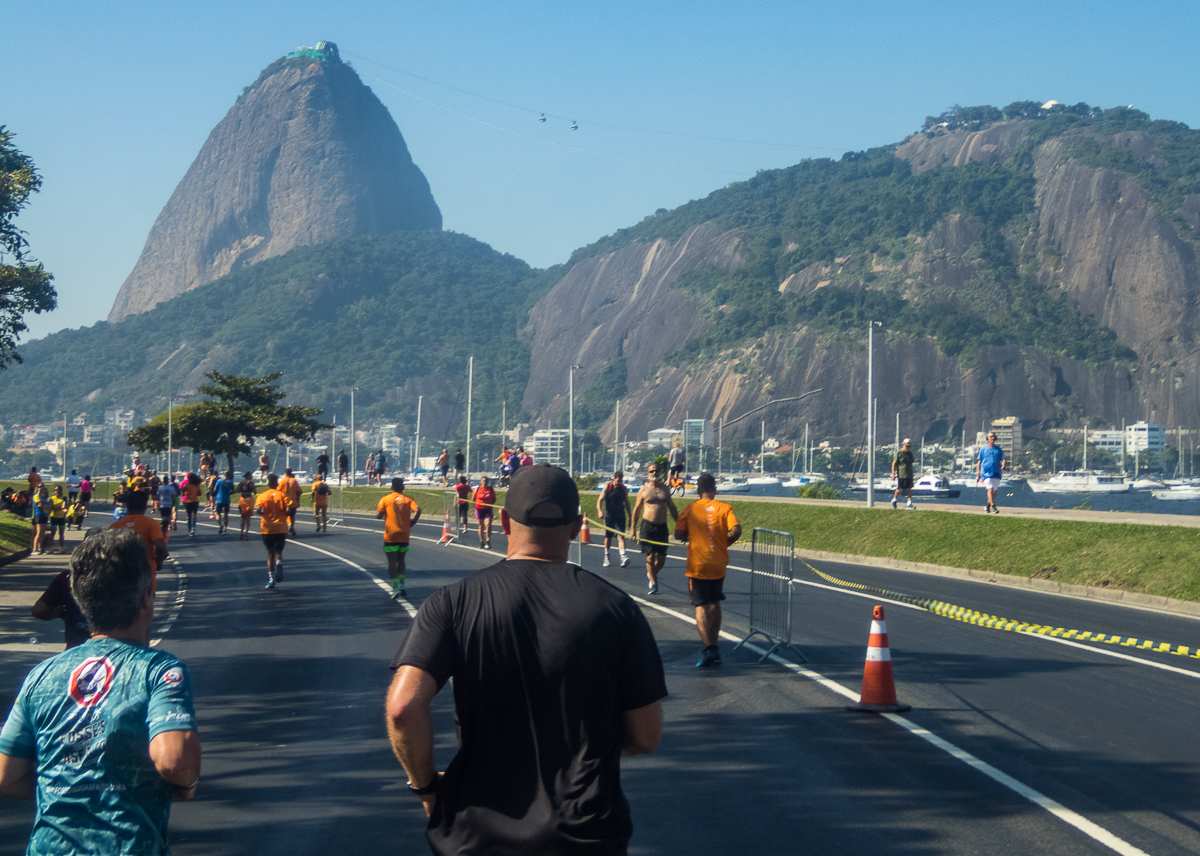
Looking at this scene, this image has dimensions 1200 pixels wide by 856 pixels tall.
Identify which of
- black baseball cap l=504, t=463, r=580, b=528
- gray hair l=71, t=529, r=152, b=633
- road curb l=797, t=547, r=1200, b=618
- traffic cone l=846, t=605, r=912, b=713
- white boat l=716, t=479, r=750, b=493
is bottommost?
white boat l=716, t=479, r=750, b=493

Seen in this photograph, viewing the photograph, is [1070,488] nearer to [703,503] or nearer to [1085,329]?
[1085,329]

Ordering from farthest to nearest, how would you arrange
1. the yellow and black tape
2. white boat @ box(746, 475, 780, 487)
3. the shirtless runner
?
white boat @ box(746, 475, 780, 487)
the shirtless runner
the yellow and black tape

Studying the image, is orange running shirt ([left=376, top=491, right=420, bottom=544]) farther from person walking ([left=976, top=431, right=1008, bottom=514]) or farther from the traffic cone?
person walking ([left=976, top=431, right=1008, bottom=514])

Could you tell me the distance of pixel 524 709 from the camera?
3.12 meters

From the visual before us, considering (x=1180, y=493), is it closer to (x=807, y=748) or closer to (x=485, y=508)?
(x=485, y=508)

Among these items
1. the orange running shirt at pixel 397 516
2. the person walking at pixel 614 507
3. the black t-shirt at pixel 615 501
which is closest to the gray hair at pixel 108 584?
the orange running shirt at pixel 397 516

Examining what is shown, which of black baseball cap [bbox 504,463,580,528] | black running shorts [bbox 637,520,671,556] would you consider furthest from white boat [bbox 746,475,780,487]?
black baseball cap [bbox 504,463,580,528]

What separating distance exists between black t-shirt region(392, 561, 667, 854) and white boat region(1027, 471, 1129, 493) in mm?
158197

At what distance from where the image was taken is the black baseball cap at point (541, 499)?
3316mm

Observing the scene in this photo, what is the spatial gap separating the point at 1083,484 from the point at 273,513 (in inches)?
5969

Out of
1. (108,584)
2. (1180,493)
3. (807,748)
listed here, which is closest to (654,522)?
(807,748)

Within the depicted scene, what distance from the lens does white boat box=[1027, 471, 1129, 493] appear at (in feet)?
493

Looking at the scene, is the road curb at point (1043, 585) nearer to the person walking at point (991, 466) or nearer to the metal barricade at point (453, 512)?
the person walking at point (991, 466)

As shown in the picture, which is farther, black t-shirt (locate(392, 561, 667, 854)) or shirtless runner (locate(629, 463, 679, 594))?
shirtless runner (locate(629, 463, 679, 594))
